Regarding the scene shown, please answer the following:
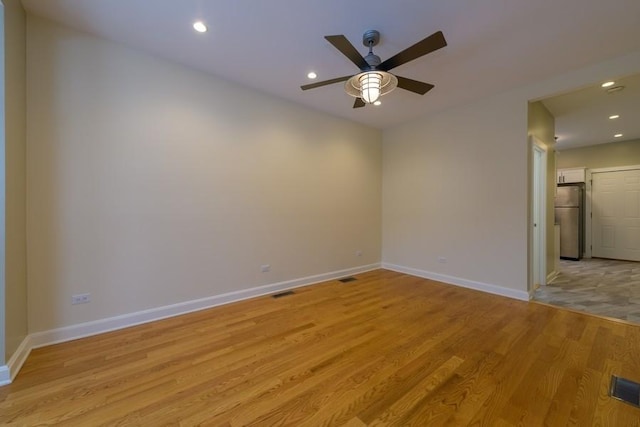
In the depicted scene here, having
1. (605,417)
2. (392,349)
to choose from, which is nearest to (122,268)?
(392,349)

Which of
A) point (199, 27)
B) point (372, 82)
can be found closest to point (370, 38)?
point (372, 82)

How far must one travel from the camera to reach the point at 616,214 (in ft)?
20.6

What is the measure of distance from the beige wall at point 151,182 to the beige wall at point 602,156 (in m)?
7.12

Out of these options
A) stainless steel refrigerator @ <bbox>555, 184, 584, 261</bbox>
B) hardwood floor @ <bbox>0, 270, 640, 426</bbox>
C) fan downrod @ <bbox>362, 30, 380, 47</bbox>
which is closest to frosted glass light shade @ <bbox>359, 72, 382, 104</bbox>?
fan downrod @ <bbox>362, 30, 380, 47</bbox>

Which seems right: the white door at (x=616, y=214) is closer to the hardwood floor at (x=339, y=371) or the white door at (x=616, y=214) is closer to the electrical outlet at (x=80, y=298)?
the hardwood floor at (x=339, y=371)

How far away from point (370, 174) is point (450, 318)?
3.04 m

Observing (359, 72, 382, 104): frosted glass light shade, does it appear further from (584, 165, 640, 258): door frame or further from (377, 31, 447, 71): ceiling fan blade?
(584, 165, 640, 258): door frame

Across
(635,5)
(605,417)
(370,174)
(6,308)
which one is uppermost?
(635,5)

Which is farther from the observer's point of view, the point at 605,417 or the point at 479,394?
the point at 479,394

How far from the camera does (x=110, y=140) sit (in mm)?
2658

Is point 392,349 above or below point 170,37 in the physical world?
below

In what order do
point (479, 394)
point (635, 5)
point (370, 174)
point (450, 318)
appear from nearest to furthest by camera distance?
point (479, 394), point (635, 5), point (450, 318), point (370, 174)

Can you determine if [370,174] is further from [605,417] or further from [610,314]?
[605,417]

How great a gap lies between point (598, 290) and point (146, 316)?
246 inches
